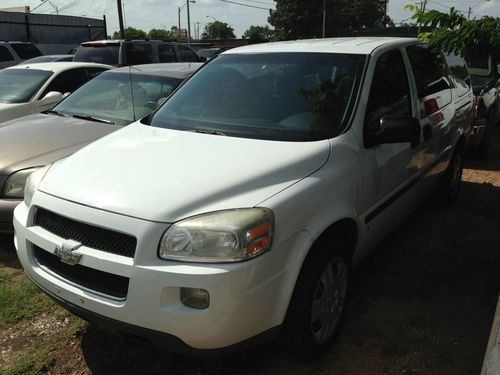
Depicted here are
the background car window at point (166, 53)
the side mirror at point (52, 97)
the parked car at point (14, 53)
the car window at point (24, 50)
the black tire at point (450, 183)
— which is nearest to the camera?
the black tire at point (450, 183)

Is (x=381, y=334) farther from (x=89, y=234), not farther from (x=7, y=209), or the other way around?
(x=7, y=209)

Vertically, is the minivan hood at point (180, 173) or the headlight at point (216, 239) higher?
the minivan hood at point (180, 173)

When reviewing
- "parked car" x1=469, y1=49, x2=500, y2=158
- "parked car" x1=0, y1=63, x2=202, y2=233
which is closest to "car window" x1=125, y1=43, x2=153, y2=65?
"parked car" x1=0, y1=63, x2=202, y2=233

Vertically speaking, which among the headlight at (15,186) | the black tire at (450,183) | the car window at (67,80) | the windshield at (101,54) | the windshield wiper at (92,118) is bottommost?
the black tire at (450,183)

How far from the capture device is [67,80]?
673 cm

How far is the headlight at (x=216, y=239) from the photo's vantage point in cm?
211

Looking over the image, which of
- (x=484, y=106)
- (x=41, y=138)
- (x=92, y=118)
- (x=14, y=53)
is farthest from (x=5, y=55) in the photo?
(x=484, y=106)

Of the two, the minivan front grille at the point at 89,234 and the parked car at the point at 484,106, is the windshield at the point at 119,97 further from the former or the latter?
the parked car at the point at 484,106

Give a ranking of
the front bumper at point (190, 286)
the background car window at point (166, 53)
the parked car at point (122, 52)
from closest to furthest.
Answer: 1. the front bumper at point (190, 286)
2. the parked car at point (122, 52)
3. the background car window at point (166, 53)

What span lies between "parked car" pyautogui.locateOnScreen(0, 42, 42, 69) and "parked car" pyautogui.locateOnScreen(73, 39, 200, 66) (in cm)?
432

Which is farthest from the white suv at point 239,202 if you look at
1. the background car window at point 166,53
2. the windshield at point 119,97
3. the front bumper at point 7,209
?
the background car window at point 166,53

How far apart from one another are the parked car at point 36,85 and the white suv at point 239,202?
3291 mm

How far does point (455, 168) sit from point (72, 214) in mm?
4047

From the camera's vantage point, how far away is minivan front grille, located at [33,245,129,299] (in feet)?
7.29
